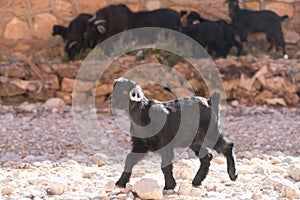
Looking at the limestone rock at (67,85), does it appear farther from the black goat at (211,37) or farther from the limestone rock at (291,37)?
the limestone rock at (291,37)

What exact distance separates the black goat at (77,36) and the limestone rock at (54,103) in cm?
123

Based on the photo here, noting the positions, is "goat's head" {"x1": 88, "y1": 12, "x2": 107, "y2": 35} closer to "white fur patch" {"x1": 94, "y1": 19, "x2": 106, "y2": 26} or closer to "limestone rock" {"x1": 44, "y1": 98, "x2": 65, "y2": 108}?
"white fur patch" {"x1": 94, "y1": 19, "x2": 106, "y2": 26}

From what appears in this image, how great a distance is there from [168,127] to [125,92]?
36cm

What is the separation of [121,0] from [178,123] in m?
6.95

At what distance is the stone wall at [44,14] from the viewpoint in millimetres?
9766

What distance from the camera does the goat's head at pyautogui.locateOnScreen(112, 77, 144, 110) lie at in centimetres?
317

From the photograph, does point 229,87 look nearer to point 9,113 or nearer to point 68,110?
point 68,110

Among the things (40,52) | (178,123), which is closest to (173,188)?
(178,123)

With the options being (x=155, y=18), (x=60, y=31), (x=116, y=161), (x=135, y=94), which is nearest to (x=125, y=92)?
(x=135, y=94)

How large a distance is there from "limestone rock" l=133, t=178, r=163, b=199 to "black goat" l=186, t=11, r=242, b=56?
5.93 meters

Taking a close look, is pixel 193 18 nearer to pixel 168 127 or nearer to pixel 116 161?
pixel 116 161

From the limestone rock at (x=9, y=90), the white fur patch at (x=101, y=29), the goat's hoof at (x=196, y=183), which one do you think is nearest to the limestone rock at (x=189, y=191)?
the goat's hoof at (x=196, y=183)

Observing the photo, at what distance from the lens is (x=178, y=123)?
3324 mm

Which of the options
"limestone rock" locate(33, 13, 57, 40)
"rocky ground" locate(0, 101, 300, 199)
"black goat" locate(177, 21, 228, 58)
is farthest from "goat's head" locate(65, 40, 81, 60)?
"black goat" locate(177, 21, 228, 58)
